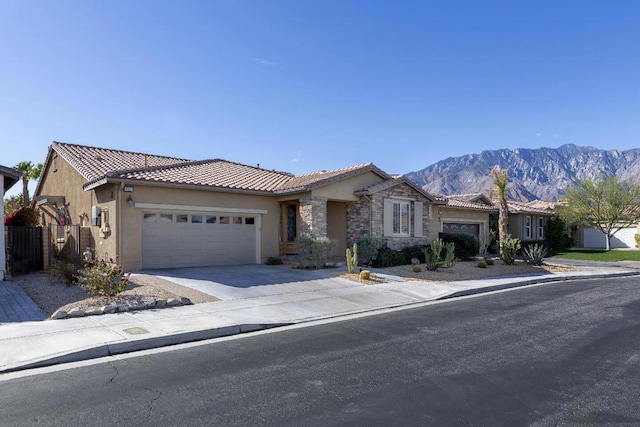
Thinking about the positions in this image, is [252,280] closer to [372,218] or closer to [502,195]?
[372,218]

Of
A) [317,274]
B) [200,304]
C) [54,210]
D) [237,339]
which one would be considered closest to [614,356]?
[237,339]

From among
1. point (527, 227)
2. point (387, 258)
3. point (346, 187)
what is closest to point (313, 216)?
point (346, 187)

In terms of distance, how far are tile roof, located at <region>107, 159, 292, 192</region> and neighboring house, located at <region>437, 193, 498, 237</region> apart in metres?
10.5

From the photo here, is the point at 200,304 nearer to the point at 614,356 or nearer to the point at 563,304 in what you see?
the point at 614,356

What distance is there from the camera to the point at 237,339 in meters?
7.96

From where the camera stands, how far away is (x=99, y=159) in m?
19.5

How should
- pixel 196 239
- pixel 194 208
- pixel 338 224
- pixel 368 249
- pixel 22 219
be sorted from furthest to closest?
pixel 338 224
pixel 22 219
pixel 368 249
pixel 196 239
pixel 194 208

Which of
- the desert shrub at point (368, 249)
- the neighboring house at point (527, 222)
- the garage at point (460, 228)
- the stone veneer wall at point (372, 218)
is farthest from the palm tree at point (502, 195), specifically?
the neighboring house at point (527, 222)

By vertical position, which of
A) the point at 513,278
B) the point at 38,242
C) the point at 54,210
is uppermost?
the point at 54,210

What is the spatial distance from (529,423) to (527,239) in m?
32.7

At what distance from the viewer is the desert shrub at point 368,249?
18766 mm

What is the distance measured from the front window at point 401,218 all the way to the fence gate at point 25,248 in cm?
1517

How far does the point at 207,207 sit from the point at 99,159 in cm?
646

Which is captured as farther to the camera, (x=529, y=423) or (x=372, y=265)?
(x=372, y=265)
